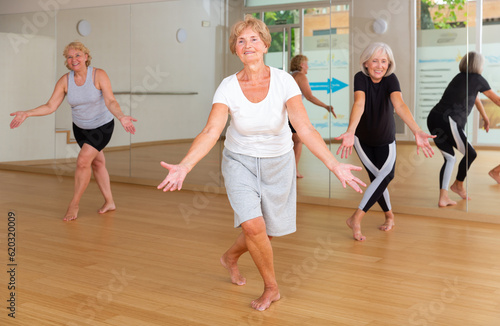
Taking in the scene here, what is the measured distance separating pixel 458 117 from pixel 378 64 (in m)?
1.14

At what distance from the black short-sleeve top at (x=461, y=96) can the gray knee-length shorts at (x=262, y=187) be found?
8.44ft

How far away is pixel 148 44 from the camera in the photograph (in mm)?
7195

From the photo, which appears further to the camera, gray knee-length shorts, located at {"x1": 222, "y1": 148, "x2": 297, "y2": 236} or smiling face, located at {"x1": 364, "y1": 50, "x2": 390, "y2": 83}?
smiling face, located at {"x1": 364, "y1": 50, "x2": 390, "y2": 83}

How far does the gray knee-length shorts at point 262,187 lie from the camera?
2.88 meters

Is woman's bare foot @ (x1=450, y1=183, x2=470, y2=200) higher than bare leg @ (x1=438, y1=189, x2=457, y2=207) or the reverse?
higher

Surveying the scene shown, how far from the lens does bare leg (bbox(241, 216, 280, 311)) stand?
2881 mm

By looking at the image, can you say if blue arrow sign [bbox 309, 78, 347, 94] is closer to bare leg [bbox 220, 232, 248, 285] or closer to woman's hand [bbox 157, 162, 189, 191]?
bare leg [bbox 220, 232, 248, 285]

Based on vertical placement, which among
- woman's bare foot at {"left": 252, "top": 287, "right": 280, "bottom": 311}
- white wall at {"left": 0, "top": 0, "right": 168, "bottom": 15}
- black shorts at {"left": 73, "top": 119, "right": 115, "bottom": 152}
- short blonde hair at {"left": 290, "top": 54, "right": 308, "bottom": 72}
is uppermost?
white wall at {"left": 0, "top": 0, "right": 168, "bottom": 15}

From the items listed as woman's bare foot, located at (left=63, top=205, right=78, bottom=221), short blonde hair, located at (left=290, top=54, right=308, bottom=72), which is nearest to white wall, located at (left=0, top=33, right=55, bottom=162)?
woman's bare foot, located at (left=63, top=205, right=78, bottom=221)

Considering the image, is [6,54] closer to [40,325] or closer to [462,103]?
[462,103]

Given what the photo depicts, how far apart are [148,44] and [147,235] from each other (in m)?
3.27

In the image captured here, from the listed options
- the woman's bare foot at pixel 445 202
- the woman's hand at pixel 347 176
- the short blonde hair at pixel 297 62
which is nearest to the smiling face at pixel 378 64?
the woman's bare foot at pixel 445 202

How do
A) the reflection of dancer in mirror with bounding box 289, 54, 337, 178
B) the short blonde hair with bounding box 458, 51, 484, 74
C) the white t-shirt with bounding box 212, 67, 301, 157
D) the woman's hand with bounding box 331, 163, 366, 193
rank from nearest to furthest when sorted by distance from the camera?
the woman's hand with bounding box 331, 163, 366, 193, the white t-shirt with bounding box 212, 67, 301, 157, the short blonde hair with bounding box 458, 51, 484, 74, the reflection of dancer in mirror with bounding box 289, 54, 337, 178

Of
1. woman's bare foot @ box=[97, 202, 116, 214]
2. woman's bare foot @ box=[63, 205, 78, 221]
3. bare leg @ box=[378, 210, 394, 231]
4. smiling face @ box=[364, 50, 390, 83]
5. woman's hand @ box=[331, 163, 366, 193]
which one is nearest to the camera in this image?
woman's hand @ box=[331, 163, 366, 193]
